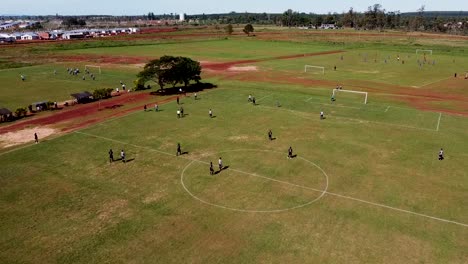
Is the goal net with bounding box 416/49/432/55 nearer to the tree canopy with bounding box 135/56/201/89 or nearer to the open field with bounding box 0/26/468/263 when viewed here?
the open field with bounding box 0/26/468/263

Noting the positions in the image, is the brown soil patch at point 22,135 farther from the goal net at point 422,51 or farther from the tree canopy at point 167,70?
the goal net at point 422,51

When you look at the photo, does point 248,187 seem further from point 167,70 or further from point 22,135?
point 167,70

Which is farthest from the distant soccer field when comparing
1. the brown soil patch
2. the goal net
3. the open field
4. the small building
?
the goal net

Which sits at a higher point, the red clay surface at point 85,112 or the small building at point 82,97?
the small building at point 82,97

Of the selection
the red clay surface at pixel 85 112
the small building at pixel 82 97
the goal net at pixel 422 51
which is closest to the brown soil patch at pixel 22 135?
the red clay surface at pixel 85 112

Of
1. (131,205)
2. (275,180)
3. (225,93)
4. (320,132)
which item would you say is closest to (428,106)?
(320,132)

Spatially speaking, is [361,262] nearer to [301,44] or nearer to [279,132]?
[279,132]
